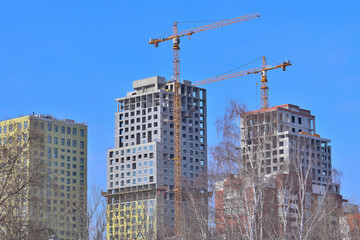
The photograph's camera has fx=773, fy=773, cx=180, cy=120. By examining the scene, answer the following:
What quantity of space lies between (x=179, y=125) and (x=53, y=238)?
142991 mm

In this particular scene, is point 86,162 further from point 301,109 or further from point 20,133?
point 20,133

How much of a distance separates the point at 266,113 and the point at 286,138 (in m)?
115

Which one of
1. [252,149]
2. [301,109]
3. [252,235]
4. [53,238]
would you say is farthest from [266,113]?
[301,109]

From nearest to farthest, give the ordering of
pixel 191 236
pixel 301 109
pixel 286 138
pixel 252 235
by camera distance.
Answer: pixel 252 235 < pixel 191 236 < pixel 286 138 < pixel 301 109

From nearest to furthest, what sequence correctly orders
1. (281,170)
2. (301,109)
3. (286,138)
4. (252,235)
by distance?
1. (252,235)
2. (281,170)
3. (286,138)
4. (301,109)

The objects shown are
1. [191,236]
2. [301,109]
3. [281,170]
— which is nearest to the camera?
[281,170]

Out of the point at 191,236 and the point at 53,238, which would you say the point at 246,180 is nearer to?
the point at 53,238

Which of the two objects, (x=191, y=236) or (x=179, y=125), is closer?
(x=191, y=236)

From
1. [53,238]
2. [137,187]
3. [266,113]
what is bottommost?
[53,238]

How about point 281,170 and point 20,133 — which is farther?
point 281,170

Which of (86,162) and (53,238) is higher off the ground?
(86,162)

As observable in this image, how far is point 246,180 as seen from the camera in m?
55.3

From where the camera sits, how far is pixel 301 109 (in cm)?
18825

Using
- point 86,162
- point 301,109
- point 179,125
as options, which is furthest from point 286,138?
point 86,162
